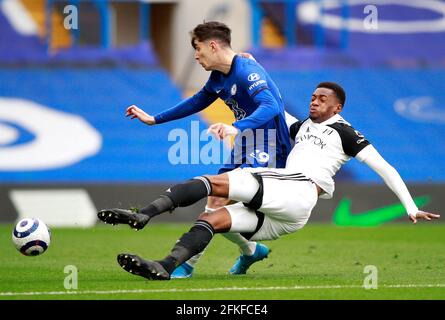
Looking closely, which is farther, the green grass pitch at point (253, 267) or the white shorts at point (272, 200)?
the white shorts at point (272, 200)

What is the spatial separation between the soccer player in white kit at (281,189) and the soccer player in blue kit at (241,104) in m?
0.23

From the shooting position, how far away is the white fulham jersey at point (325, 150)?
8820mm

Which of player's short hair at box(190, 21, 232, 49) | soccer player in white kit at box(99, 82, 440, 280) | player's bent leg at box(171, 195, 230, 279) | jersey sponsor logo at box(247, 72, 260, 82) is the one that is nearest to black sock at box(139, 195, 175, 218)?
soccer player in white kit at box(99, 82, 440, 280)

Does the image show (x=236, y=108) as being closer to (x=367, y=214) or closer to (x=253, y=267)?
(x=253, y=267)

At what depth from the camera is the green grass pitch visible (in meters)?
7.61

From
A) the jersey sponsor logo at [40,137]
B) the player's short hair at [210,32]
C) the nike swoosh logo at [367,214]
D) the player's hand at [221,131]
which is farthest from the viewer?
the jersey sponsor logo at [40,137]

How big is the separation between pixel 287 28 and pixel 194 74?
2.51m

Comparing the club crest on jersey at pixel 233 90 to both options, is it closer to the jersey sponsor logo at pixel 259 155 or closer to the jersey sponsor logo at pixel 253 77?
the jersey sponsor logo at pixel 253 77

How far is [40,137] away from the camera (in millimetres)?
19875

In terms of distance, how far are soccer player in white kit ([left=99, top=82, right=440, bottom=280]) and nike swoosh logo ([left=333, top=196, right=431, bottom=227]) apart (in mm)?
9078

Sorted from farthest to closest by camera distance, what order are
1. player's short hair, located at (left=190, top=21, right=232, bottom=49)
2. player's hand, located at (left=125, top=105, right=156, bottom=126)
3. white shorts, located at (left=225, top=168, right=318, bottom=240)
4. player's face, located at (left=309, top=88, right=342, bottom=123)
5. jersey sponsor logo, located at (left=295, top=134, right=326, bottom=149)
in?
1. player's hand, located at (left=125, top=105, right=156, bottom=126)
2. player's face, located at (left=309, top=88, right=342, bottom=123)
3. jersey sponsor logo, located at (left=295, top=134, right=326, bottom=149)
4. player's short hair, located at (left=190, top=21, right=232, bottom=49)
5. white shorts, located at (left=225, top=168, right=318, bottom=240)

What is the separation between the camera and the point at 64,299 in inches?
282

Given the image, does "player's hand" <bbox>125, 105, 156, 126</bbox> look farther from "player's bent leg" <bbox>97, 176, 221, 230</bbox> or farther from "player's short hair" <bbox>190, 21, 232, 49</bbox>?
"player's bent leg" <bbox>97, 176, 221, 230</bbox>

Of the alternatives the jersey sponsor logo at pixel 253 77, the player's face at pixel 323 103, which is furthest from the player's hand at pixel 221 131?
the player's face at pixel 323 103
